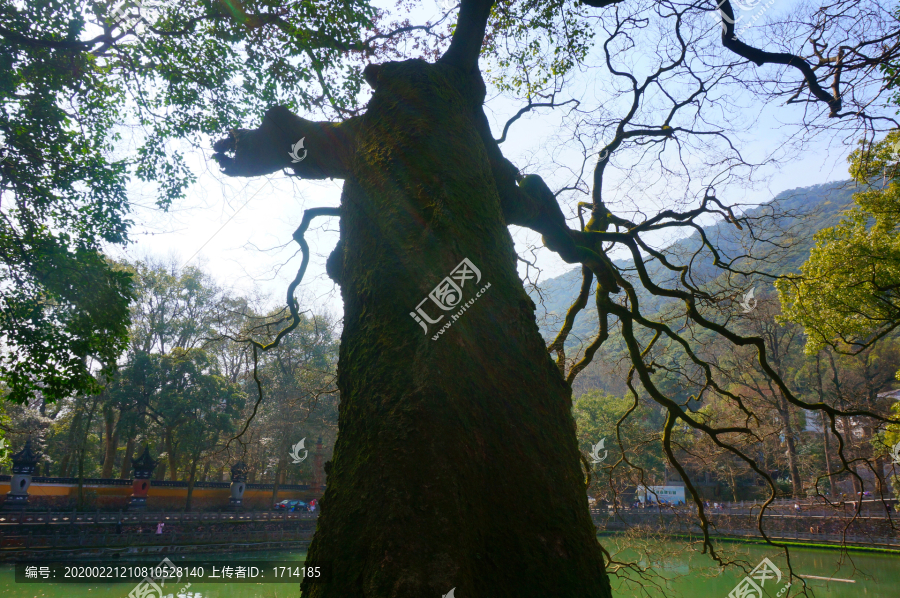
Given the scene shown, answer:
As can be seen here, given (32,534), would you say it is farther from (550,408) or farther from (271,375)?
(550,408)

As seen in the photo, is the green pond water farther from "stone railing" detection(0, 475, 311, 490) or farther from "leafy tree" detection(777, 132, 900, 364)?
"leafy tree" detection(777, 132, 900, 364)

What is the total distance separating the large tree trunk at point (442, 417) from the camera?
119 cm

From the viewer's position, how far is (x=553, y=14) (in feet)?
14.2

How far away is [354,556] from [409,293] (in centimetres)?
82

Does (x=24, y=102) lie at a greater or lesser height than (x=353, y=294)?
greater

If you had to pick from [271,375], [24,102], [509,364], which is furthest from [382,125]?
[271,375]

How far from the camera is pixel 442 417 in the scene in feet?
4.40

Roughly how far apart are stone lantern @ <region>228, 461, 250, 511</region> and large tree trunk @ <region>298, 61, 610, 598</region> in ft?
58.0

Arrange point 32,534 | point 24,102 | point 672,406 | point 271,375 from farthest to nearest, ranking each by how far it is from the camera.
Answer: point 271,375 → point 32,534 → point 24,102 → point 672,406

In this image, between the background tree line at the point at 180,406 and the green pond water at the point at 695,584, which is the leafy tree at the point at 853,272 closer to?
the green pond water at the point at 695,584
